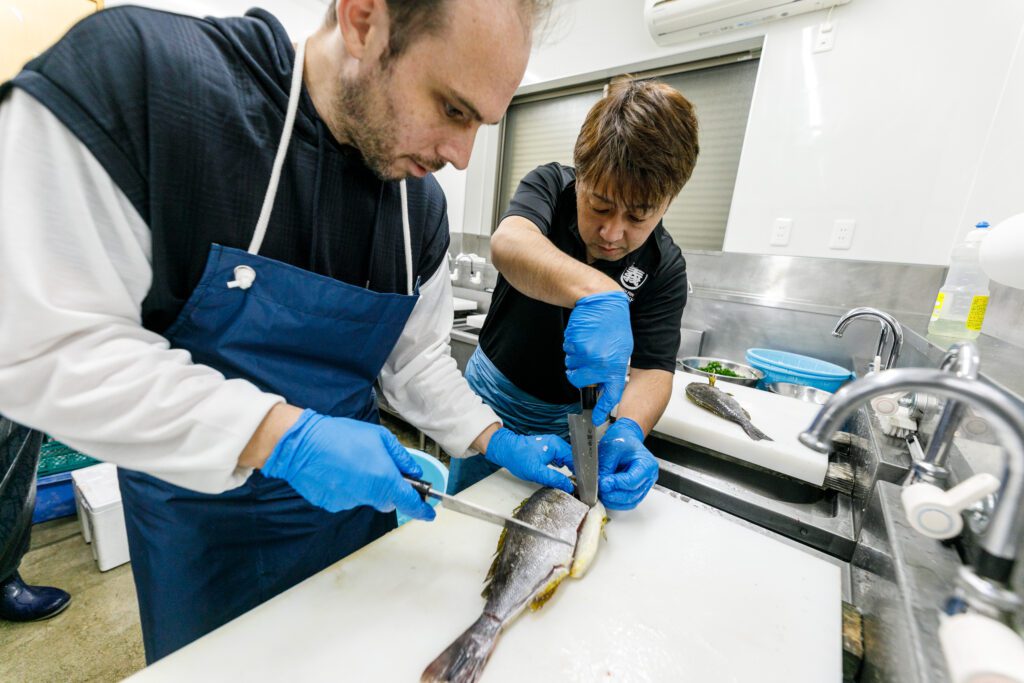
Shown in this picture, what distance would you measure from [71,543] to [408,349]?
2.80m

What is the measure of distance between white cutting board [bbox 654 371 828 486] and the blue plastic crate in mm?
3461

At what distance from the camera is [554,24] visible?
988 mm

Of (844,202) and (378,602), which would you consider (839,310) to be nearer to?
(844,202)

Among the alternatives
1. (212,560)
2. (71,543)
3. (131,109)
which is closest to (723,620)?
(212,560)

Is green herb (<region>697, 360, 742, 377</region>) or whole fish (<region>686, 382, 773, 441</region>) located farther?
green herb (<region>697, 360, 742, 377</region>)

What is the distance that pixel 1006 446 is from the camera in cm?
49

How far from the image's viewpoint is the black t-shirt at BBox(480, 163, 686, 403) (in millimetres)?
1623

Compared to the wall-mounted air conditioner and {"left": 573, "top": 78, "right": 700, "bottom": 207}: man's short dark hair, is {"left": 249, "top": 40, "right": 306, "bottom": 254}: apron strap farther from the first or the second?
the wall-mounted air conditioner

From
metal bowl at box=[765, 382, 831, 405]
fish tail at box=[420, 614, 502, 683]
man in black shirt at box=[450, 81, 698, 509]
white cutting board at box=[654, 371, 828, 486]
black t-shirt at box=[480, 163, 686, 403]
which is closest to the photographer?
fish tail at box=[420, 614, 502, 683]

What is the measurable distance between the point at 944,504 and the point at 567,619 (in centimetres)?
63

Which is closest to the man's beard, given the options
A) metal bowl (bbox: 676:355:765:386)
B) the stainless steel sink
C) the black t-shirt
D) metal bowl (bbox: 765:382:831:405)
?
the black t-shirt

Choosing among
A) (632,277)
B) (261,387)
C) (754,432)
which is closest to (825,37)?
(632,277)

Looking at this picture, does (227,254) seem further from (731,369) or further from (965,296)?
(965,296)

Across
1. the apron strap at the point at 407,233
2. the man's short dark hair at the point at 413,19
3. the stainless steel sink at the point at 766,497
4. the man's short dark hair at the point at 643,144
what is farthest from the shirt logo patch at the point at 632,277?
the man's short dark hair at the point at 413,19
